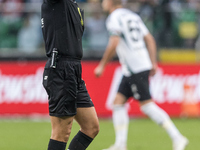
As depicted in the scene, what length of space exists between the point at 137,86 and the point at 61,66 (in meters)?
2.89

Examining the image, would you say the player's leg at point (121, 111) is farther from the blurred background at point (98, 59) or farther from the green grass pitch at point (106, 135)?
the blurred background at point (98, 59)

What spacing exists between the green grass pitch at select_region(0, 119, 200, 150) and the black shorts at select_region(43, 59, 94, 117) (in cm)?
290

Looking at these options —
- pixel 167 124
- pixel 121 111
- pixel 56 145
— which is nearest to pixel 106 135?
pixel 121 111

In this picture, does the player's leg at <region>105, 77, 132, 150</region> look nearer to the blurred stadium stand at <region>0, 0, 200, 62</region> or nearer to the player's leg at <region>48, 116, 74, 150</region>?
the player's leg at <region>48, 116, 74, 150</region>

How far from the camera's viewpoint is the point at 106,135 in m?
9.47

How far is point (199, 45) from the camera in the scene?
12969 millimetres

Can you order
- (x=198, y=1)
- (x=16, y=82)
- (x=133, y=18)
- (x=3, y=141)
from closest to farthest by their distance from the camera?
(x=133, y=18) → (x=3, y=141) → (x=16, y=82) → (x=198, y=1)

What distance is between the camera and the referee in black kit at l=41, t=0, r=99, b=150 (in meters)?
4.91

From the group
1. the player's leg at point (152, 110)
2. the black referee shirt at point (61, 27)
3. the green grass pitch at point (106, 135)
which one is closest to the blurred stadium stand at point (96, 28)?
the green grass pitch at point (106, 135)

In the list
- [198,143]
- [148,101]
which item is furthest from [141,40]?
[198,143]

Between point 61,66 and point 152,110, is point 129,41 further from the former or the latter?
point 61,66

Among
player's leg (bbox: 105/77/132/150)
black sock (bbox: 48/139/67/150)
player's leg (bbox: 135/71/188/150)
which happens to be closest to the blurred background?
player's leg (bbox: 105/77/132/150)

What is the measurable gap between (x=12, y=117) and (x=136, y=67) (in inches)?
213

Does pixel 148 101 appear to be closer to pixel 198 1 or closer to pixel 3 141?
pixel 3 141
